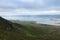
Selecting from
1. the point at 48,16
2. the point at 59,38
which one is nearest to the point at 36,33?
the point at 59,38

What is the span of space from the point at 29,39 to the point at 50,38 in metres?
3.63

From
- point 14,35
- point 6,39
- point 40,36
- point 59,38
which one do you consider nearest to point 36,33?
point 40,36

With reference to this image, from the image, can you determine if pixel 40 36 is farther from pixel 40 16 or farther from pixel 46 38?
pixel 40 16

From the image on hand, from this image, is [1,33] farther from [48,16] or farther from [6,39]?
[48,16]

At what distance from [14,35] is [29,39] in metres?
2.07

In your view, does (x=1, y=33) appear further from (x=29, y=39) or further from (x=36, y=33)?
(x=36, y=33)

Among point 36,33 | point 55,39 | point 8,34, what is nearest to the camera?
point 8,34

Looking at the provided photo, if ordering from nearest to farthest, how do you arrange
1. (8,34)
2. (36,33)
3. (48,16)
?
(8,34) → (36,33) → (48,16)

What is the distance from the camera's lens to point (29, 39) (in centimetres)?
2420

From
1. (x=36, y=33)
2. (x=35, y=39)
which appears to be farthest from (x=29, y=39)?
(x=36, y=33)

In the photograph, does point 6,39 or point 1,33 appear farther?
point 1,33

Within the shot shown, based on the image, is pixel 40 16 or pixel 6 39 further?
pixel 40 16

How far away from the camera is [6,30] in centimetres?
2538

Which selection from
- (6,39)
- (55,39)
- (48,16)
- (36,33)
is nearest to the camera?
(6,39)
